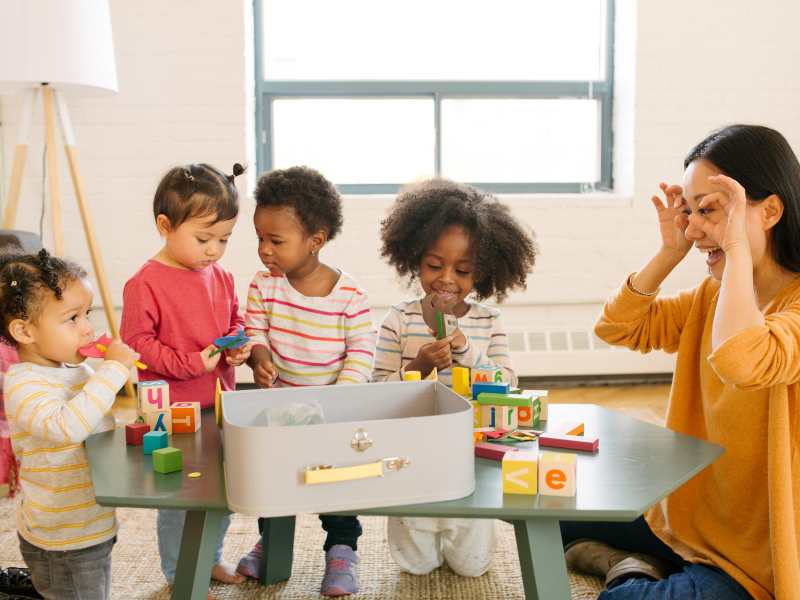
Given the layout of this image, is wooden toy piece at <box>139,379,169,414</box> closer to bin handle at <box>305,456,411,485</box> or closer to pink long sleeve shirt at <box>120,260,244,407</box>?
pink long sleeve shirt at <box>120,260,244,407</box>

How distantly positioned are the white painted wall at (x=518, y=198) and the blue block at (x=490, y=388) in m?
2.19

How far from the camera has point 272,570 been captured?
1.92 meters

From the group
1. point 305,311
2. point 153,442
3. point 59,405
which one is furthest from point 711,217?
point 59,405

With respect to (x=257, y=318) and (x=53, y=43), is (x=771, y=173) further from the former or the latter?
(x=53, y=43)

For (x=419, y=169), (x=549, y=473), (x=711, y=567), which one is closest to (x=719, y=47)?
(x=419, y=169)

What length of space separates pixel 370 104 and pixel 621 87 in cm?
113

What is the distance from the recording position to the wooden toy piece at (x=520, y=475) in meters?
1.17

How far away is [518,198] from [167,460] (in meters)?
2.81

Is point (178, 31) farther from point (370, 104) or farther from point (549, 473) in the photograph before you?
point (549, 473)

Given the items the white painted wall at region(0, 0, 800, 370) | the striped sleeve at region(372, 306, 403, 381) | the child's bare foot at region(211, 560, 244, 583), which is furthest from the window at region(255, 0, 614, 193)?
the child's bare foot at region(211, 560, 244, 583)

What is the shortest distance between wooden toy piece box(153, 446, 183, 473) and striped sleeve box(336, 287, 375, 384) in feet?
2.07

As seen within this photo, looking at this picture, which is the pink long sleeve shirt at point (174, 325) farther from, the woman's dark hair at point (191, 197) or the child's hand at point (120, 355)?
the child's hand at point (120, 355)

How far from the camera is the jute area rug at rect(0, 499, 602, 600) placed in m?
1.87

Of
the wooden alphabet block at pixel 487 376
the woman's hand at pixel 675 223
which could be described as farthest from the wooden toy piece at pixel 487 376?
the woman's hand at pixel 675 223
